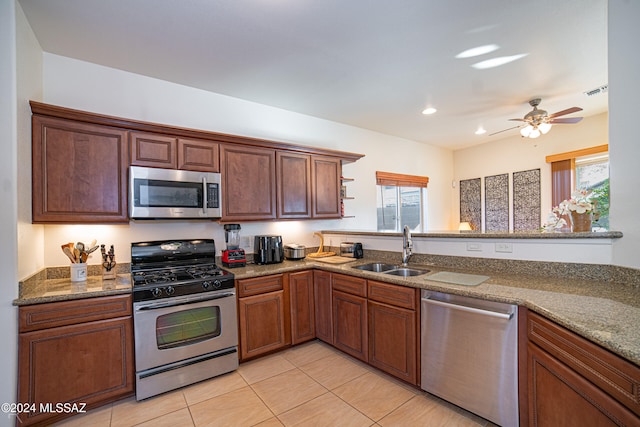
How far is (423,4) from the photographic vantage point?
1.90 m

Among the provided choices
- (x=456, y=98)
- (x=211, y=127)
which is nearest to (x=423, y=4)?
(x=456, y=98)

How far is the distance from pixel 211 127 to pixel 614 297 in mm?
3561

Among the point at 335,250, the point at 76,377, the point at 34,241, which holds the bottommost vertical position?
the point at 76,377

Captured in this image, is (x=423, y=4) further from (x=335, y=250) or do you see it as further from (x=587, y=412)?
(x=335, y=250)

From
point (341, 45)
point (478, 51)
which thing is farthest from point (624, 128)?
point (341, 45)

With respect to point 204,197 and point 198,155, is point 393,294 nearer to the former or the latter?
point 204,197

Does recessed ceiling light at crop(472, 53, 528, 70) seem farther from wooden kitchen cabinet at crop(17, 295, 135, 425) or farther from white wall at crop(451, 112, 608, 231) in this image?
wooden kitchen cabinet at crop(17, 295, 135, 425)

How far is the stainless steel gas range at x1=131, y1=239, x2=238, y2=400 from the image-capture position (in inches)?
83.1

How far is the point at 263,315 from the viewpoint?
8.78ft

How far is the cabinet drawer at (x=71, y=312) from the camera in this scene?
70.8 inches

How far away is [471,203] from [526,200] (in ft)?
3.49

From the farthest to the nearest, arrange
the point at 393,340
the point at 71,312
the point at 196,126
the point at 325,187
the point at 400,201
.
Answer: the point at 400,201, the point at 325,187, the point at 196,126, the point at 393,340, the point at 71,312

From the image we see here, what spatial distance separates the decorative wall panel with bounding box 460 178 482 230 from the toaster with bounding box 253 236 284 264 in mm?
4730

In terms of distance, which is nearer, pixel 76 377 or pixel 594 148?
pixel 76 377
